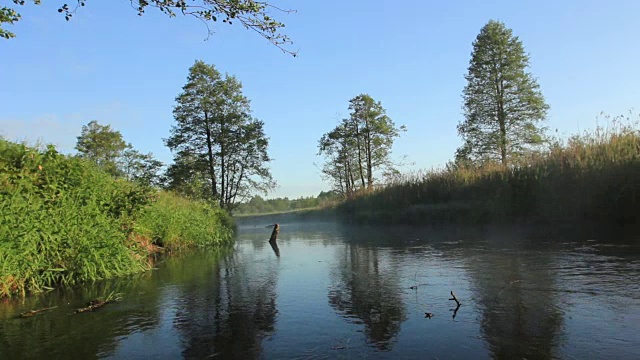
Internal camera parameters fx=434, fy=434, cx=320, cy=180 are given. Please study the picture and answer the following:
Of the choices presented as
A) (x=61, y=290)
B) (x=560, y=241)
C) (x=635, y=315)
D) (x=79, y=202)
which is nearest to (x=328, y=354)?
(x=635, y=315)

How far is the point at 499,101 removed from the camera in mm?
30297

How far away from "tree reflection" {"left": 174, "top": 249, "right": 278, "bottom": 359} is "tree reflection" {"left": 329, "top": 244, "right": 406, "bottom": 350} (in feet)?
3.32

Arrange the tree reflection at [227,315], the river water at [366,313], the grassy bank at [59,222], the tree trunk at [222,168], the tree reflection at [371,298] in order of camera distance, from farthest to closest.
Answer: the tree trunk at [222,168], the grassy bank at [59,222], the tree reflection at [371,298], the tree reflection at [227,315], the river water at [366,313]

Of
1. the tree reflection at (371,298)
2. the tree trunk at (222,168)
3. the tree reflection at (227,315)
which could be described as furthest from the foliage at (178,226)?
the tree trunk at (222,168)

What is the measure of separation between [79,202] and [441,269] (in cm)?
728

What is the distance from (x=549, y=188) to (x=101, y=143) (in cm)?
3345

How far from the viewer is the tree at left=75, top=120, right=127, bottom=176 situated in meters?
35.2

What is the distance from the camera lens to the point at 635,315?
4.55 m

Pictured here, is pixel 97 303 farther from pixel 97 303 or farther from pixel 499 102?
pixel 499 102

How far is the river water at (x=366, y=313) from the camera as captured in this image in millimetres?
4082

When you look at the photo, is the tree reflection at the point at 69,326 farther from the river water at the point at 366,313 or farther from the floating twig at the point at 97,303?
the floating twig at the point at 97,303

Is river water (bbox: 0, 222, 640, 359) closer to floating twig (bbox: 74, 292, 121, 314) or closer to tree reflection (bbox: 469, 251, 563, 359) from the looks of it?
tree reflection (bbox: 469, 251, 563, 359)

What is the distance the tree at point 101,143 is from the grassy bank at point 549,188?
2578 cm

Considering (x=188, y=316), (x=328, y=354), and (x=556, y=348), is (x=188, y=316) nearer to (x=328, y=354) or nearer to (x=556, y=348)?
(x=328, y=354)
